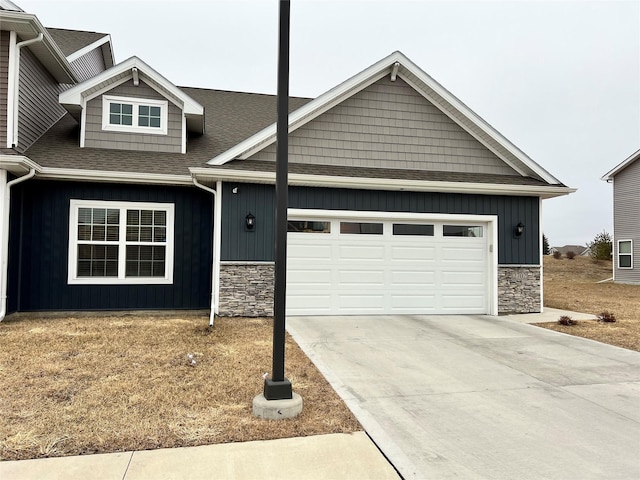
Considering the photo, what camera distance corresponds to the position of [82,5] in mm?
13359

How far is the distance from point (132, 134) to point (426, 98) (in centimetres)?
720

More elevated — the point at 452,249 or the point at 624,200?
the point at 624,200

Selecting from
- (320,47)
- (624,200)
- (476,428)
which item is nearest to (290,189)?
(476,428)

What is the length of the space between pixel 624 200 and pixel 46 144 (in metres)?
24.2

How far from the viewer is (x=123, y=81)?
10.1 m

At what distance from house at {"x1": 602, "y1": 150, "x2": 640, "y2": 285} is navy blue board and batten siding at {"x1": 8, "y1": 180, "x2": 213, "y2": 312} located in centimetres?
2046

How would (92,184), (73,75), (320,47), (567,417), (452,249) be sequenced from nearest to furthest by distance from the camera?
→ (567,417)
(92,184)
(452,249)
(73,75)
(320,47)

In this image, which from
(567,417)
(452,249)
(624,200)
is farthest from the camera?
(624,200)

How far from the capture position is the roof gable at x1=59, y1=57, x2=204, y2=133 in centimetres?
960

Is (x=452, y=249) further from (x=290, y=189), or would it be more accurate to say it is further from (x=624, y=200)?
(x=624, y=200)

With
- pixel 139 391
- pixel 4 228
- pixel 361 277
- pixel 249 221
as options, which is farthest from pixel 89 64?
pixel 139 391

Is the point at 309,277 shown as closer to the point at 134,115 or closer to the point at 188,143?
the point at 188,143

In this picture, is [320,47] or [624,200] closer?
[320,47]

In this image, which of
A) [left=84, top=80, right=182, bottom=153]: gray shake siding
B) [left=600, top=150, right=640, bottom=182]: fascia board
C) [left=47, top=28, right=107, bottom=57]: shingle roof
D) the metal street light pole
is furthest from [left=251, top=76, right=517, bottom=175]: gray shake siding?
[left=600, top=150, right=640, bottom=182]: fascia board
